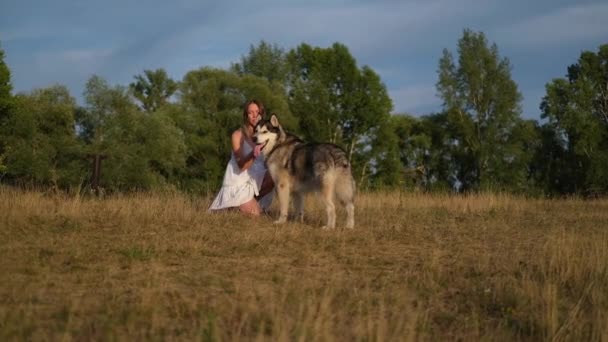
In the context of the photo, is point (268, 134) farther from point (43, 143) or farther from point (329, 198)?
point (43, 143)

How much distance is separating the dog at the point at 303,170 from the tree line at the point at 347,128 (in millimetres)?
24525

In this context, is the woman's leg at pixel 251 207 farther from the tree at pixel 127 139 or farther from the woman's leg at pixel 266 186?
the tree at pixel 127 139

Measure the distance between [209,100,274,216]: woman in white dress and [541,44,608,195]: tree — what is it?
1210 inches

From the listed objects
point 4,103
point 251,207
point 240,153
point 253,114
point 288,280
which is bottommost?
point 288,280

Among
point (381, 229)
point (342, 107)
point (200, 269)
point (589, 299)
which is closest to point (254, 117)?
point (381, 229)

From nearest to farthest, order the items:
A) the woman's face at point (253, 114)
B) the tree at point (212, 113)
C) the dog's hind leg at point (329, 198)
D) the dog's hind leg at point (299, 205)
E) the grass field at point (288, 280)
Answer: the grass field at point (288, 280)
the dog's hind leg at point (329, 198)
the dog's hind leg at point (299, 205)
the woman's face at point (253, 114)
the tree at point (212, 113)

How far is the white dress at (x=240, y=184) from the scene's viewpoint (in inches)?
475

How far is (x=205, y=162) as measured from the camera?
1569 inches

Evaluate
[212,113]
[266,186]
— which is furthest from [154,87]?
[266,186]

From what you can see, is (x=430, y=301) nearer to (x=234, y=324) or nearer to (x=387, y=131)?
(x=234, y=324)

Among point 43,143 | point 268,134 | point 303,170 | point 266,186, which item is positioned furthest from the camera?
point 43,143

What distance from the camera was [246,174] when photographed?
12336mm

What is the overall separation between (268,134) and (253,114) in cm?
120

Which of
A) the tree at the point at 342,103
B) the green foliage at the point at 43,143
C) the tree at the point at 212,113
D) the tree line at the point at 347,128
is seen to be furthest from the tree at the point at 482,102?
the green foliage at the point at 43,143
